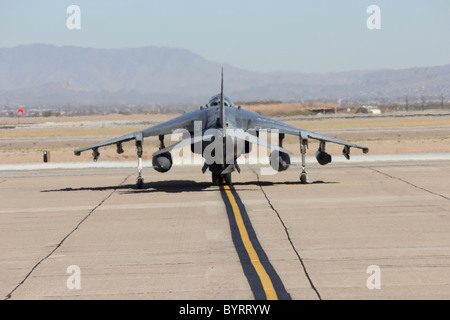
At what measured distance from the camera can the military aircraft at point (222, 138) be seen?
21172mm

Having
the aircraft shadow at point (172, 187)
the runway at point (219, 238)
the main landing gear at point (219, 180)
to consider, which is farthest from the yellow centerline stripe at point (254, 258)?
the main landing gear at point (219, 180)

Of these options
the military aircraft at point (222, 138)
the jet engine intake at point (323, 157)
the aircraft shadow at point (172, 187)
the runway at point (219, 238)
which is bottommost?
the aircraft shadow at point (172, 187)

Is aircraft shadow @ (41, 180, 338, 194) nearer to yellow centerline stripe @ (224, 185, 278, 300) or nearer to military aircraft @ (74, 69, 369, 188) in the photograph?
military aircraft @ (74, 69, 369, 188)

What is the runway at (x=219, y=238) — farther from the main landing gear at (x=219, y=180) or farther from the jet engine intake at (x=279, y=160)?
the jet engine intake at (x=279, y=160)

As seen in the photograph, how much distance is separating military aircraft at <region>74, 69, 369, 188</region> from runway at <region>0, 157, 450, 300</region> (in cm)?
95

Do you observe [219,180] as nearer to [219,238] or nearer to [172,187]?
[172,187]

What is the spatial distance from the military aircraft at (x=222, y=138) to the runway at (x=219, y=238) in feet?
3.12

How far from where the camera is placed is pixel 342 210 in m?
19.0

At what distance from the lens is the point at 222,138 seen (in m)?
21.0

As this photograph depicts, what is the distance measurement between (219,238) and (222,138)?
6.07 m

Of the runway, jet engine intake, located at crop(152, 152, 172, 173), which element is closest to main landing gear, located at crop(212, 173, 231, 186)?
the runway
